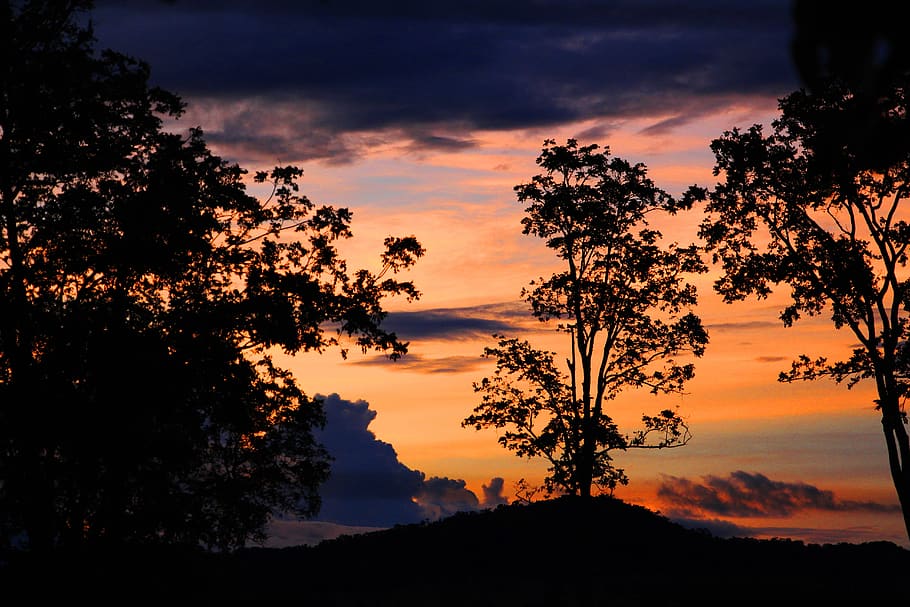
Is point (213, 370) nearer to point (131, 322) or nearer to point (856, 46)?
point (131, 322)

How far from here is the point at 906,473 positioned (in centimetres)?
3338

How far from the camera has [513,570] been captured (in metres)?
35.4

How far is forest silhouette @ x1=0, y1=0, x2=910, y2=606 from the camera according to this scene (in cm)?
2756

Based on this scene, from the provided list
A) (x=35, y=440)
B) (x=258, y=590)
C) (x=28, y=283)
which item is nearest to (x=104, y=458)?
(x=35, y=440)

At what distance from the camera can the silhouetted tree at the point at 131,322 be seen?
90.4 feet

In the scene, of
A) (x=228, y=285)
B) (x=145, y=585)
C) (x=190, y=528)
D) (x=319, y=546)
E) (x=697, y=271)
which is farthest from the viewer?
(x=697, y=271)

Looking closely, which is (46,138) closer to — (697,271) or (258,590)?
(258,590)

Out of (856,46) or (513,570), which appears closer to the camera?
(856,46)

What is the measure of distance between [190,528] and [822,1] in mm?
26679

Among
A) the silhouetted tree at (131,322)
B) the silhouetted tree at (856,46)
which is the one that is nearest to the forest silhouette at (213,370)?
the silhouetted tree at (131,322)

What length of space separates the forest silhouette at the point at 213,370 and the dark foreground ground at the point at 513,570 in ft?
0.41

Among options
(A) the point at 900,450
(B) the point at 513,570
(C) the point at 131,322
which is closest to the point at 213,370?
(C) the point at 131,322

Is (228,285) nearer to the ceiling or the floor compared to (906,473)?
nearer to the ceiling

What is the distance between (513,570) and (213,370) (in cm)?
1339
